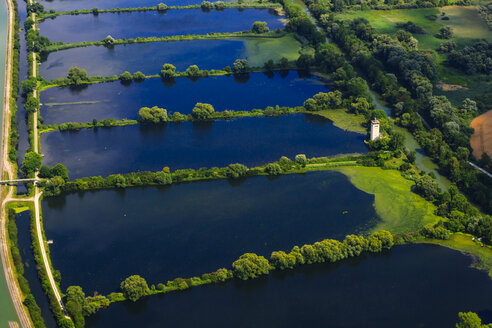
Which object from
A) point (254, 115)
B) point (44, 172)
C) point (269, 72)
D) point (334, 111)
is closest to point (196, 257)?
point (44, 172)

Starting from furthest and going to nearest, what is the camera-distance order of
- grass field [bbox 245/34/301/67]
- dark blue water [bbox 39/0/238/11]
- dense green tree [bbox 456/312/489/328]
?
dark blue water [bbox 39/0/238/11] → grass field [bbox 245/34/301/67] → dense green tree [bbox 456/312/489/328]

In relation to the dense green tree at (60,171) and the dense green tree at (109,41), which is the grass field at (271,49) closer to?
the dense green tree at (109,41)

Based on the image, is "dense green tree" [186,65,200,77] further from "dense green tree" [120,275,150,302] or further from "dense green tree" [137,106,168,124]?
"dense green tree" [120,275,150,302]

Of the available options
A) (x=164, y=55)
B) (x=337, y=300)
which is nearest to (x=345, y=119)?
(x=337, y=300)

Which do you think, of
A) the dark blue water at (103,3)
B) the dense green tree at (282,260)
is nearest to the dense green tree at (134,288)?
the dense green tree at (282,260)

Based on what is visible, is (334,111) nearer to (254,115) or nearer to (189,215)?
(254,115)

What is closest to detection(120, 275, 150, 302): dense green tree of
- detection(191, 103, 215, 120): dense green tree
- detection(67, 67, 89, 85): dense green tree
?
detection(191, 103, 215, 120): dense green tree

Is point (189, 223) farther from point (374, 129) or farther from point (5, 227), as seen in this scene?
point (374, 129)

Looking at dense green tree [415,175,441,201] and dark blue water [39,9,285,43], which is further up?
dark blue water [39,9,285,43]
